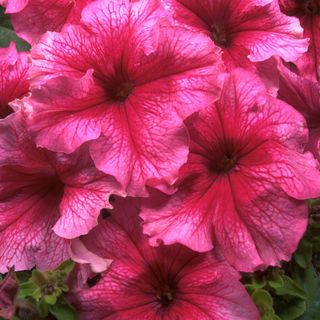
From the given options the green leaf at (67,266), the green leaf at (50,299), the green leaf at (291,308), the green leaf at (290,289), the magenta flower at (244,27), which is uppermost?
the magenta flower at (244,27)

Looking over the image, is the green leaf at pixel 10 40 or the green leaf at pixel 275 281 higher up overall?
the green leaf at pixel 10 40

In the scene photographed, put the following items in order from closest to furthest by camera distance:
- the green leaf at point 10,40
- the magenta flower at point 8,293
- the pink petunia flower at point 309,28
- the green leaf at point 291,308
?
the magenta flower at point 8,293 < the green leaf at point 291,308 < the pink petunia flower at point 309,28 < the green leaf at point 10,40

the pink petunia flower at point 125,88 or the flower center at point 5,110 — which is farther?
the flower center at point 5,110

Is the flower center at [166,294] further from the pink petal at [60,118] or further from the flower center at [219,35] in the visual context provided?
the flower center at [219,35]

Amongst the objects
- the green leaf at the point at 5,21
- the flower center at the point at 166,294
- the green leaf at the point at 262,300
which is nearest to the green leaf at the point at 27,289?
the flower center at the point at 166,294

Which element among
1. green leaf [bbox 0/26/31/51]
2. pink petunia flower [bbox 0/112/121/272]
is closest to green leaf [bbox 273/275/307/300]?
pink petunia flower [bbox 0/112/121/272]

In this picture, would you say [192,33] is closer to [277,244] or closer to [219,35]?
[219,35]

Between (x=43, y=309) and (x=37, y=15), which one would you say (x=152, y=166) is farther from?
(x=37, y=15)
